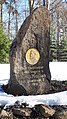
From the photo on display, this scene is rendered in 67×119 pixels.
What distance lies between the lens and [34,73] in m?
6.78

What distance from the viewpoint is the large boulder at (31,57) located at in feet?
21.7

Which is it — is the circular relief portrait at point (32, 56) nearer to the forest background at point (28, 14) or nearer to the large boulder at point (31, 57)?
the large boulder at point (31, 57)

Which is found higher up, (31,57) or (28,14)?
(28,14)

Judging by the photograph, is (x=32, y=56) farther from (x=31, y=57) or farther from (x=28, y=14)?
(x=28, y=14)

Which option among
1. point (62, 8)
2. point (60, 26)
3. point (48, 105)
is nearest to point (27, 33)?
point (48, 105)

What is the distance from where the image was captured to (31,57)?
677 cm

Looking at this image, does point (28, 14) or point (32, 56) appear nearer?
point (32, 56)

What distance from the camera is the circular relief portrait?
265 inches

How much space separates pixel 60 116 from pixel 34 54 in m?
2.12

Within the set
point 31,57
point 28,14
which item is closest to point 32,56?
point 31,57

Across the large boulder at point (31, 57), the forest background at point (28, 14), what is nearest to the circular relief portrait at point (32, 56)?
the large boulder at point (31, 57)

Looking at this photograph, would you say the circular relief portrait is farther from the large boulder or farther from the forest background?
the forest background

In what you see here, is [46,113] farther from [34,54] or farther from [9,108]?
[34,54]

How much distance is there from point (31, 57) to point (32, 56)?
0.12 feet
